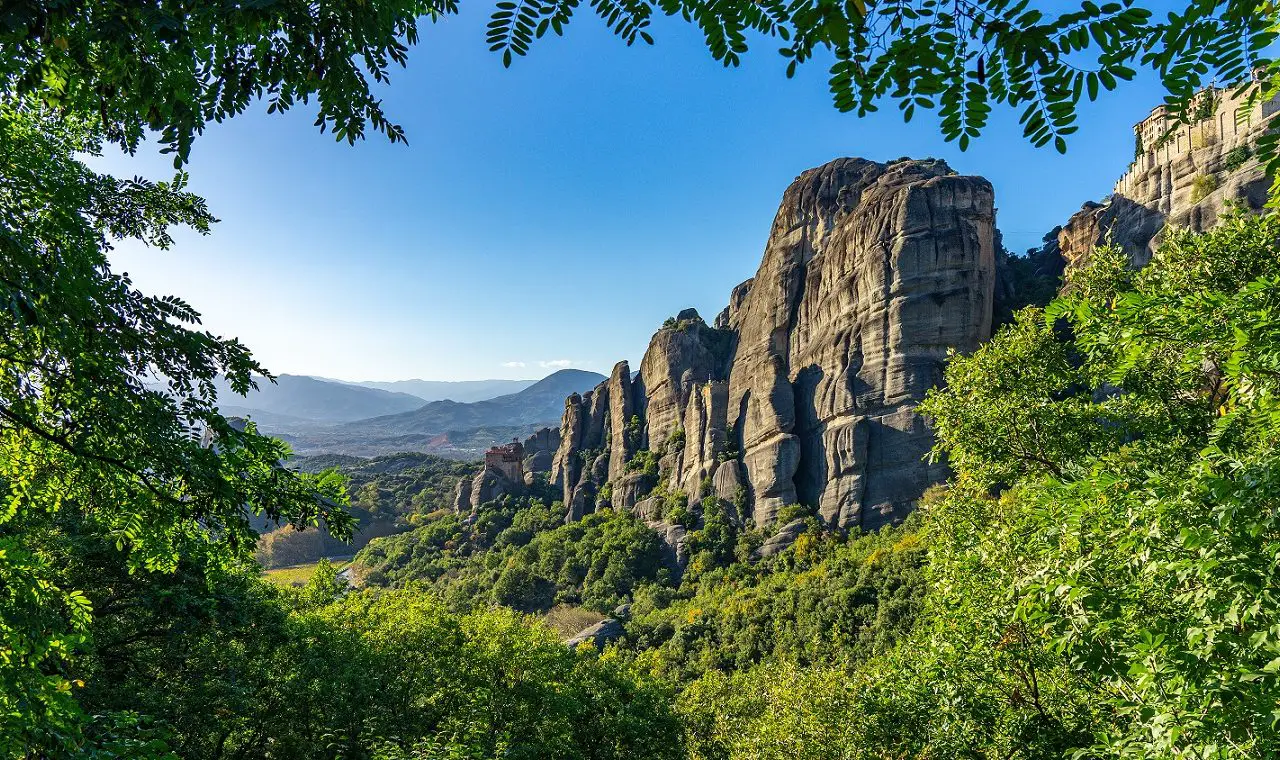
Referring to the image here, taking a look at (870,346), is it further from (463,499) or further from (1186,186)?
(463,499)

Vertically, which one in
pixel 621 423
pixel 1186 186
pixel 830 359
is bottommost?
pixel 621 423

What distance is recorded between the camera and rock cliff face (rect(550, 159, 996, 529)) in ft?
149

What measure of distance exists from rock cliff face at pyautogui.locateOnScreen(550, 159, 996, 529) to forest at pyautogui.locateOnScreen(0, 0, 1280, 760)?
31.1 metres

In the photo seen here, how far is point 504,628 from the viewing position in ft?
60.6

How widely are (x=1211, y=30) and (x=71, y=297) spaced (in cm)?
577

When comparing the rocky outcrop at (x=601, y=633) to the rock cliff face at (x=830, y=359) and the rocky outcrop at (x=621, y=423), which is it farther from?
the rocky outcrop at (x=621, y=423)

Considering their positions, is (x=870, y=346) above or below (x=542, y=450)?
above

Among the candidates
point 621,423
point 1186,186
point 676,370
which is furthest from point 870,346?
point 621,423

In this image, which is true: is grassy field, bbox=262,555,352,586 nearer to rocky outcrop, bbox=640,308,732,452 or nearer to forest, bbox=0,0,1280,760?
rocky outcrop, bbox=640,308,732,452

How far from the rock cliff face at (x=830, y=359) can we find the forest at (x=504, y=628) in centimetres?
3110

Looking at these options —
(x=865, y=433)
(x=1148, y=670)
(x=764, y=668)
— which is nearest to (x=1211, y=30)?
A: (x=1148, y=670)

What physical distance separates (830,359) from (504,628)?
40409 millimetres

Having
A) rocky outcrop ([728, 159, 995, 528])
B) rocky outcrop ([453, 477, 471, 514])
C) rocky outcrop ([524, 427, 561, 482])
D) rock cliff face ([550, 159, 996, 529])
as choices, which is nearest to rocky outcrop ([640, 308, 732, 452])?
rock cliff face ([550, 159, 996, 529])

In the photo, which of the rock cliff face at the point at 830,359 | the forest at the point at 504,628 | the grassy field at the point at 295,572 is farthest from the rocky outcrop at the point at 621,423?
the forest at the point at 504,628
